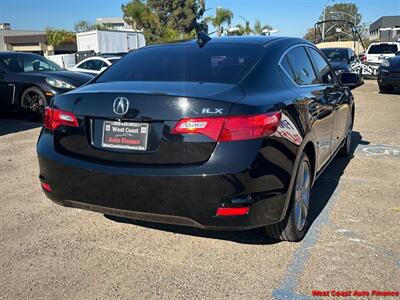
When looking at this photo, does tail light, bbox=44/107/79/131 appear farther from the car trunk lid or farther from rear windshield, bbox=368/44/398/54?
rear windshield, bbox=368/44/398/54

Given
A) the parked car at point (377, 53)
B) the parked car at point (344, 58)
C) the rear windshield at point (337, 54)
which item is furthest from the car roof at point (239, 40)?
the parked car at point (377, 53)

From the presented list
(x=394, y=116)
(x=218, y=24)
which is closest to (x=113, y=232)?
(x=394, y=116)

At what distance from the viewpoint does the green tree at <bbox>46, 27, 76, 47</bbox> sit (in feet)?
181

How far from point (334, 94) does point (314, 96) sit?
902 mm

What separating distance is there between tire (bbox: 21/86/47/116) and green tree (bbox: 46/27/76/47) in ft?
162

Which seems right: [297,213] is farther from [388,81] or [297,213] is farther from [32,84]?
[388,81]

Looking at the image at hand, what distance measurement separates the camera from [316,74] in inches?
177

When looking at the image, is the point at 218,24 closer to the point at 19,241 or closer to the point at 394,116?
the point at 394,116

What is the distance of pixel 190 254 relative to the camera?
3293 millimetres

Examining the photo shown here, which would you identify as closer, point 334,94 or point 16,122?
point 334,94

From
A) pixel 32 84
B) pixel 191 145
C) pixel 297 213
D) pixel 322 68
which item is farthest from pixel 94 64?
pixel 191 145

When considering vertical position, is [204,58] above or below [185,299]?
above

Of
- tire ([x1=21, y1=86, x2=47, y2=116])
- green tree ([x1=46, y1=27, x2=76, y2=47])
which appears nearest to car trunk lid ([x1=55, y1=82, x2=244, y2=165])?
tire ([x1=21, y1=86, x2=47, y2=116])

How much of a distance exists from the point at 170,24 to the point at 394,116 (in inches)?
2463
